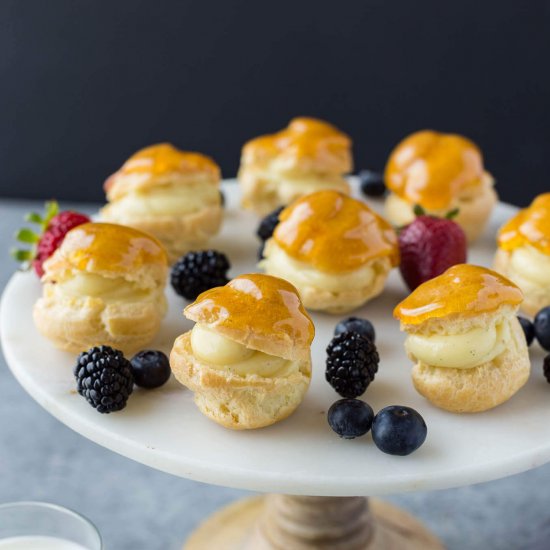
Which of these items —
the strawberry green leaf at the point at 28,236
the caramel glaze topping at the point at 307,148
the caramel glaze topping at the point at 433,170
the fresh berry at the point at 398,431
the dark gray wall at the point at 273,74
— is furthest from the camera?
the dark gray wall at the point at 273,74

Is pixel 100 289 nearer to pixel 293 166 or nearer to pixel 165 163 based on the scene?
pixel 165 163

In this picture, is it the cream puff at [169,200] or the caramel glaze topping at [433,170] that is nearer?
the cream puff at [169,200]

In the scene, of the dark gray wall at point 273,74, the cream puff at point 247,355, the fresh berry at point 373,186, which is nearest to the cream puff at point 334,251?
the cream puff at point 247,355

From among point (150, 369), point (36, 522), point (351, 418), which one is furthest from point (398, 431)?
point (36, 522)

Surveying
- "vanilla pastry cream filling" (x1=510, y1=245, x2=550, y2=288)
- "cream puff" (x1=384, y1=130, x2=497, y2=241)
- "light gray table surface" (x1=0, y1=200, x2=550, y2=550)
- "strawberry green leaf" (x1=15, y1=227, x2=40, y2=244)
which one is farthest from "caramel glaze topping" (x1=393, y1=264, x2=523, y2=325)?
"light gray table surface" (x1=0, y1=200, x2=550, y2=550)

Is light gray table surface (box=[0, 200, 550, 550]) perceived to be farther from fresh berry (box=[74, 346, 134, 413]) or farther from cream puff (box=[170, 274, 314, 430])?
cream puff (box=[170, 274, 314, 430])

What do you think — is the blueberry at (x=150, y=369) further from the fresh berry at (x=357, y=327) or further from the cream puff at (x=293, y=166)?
the cream puff at (x=293, y=166)

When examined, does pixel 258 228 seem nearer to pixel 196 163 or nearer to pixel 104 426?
pixel 196 163
